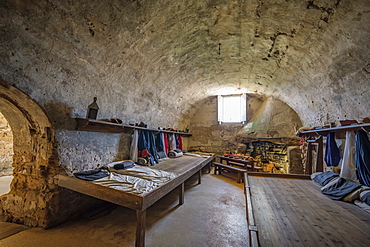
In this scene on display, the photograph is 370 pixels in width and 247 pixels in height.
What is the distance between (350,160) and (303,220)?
5.09ft

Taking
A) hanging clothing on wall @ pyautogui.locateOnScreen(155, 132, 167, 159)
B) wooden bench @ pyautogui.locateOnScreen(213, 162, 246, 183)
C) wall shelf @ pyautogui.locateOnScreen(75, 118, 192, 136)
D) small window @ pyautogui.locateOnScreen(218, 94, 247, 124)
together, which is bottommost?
wooden bench @ pyautogui.locateOnScreen(213, 162, 246, 183)

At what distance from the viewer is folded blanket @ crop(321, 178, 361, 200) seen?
2064 millimetres

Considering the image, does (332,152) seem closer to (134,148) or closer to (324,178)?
(324,178)

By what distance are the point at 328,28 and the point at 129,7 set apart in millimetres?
3249

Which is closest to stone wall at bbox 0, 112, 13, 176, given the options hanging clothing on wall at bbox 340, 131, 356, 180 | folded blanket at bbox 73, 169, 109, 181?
folded blanket at bbox 73, 169, 109, 181

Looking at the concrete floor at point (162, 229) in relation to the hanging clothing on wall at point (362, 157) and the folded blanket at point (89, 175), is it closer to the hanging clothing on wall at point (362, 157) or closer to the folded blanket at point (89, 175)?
the folded blanket at point (89, 175)

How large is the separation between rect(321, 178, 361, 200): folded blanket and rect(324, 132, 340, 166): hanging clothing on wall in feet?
2.54

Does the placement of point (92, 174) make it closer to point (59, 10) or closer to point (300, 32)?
point (59, 10)

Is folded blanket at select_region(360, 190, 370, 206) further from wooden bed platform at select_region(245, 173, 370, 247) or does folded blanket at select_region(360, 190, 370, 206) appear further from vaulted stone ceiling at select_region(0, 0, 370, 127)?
vaulted stone ceiling at select_region(0, 0, 370, 127)

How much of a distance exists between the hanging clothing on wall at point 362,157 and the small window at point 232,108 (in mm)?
5124

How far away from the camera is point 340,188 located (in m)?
2.20

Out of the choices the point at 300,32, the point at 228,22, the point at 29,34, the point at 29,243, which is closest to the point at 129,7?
the point at 29,34

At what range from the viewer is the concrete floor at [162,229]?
2117 millimetres

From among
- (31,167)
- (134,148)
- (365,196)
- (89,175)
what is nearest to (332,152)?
(365,196)
